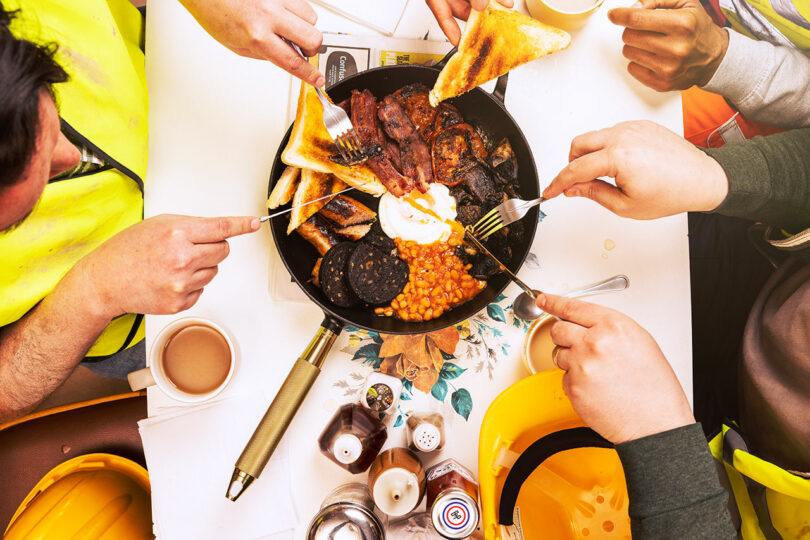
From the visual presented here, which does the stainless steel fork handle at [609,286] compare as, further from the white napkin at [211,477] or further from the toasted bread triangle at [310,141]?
the white napkin at [211,477]

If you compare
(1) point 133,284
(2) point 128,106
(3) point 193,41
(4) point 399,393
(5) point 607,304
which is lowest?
(4) point 399,393

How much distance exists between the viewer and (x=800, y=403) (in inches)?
56.3

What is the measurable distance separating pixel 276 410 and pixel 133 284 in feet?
1.73

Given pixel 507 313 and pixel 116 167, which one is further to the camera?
pixel 507 313

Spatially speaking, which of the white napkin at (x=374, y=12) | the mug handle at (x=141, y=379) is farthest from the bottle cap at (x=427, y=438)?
the white napkin at (x=374, y=12)

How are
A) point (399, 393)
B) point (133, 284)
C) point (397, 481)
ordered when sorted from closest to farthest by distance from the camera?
point (133, 284) → point (397, 481) → point (399, 393)

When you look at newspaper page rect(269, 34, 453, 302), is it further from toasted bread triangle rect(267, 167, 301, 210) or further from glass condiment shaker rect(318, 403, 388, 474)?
glass condiment shaker rect(318, 403, 388, 474)

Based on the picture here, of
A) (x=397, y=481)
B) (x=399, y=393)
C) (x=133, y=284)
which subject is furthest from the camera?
(x=399, y=393)

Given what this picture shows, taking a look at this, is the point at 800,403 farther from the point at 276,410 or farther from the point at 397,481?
the point at 276,410

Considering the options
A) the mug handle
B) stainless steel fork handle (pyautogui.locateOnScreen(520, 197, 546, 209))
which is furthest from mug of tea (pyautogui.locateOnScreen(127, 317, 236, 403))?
stainless steel fork handle (pyautogui.locateOnScreen(520, 197, 546, 209))

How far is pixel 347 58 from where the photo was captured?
1494 mm

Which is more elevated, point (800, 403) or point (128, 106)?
point (128, 106)

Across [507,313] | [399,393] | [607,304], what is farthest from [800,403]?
[399,393]

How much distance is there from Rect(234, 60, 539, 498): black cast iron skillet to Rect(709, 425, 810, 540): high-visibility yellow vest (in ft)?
3.25
